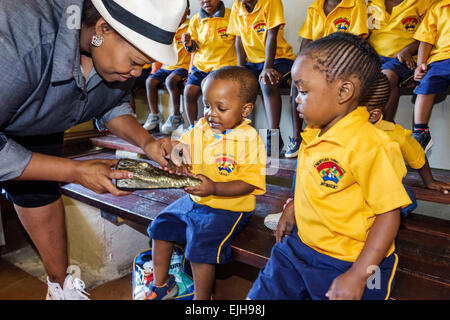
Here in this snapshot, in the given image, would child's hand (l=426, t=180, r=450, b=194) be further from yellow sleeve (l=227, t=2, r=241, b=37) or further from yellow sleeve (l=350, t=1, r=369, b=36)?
yellow sleeve (l=227, t=2, r=241, b=37)

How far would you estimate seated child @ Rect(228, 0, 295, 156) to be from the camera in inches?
94.7

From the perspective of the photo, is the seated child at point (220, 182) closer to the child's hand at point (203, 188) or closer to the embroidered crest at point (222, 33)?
the child's hand at point (203, 188)

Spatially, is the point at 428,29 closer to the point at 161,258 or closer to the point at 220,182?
the point at 220,182

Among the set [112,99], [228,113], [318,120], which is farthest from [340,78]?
[112,99]

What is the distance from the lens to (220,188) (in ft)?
4.25

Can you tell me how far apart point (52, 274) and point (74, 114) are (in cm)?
85

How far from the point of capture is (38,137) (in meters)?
1.37

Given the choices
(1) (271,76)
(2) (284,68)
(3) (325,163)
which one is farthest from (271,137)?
(3) (325,163)

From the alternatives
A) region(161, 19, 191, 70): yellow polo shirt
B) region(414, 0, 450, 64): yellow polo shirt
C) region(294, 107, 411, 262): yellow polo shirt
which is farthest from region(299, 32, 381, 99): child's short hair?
region(161, 19, 191, 70): yellow polo shirt

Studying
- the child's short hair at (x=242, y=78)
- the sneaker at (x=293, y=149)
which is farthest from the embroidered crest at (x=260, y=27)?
the child's short hair at (x=242, y=78)

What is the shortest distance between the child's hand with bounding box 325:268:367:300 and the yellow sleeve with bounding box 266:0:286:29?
2.06 m

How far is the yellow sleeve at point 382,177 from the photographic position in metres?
0.88

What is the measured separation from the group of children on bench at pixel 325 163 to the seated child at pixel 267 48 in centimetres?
3

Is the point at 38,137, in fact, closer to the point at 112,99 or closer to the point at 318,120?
the point at 112,99
